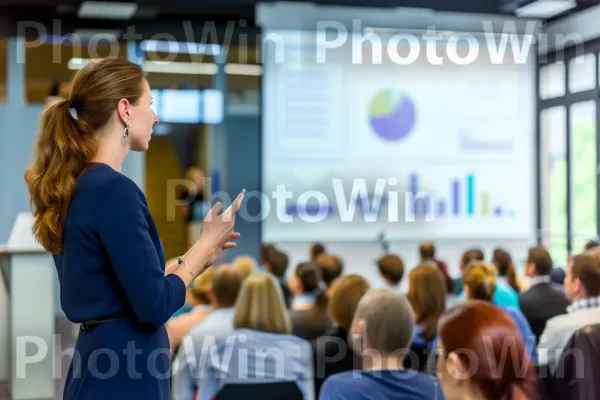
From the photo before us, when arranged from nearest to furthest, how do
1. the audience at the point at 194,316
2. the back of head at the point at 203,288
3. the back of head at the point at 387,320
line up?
1. the back of head at the point at 387,320
2. the audience at the point at 194,316
3. the back of head at the point at 203,288

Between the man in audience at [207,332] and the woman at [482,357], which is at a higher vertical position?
the woman at [482,357]

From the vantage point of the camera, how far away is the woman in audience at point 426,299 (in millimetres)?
3533

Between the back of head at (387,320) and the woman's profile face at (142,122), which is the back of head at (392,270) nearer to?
the back of head at (387,320)

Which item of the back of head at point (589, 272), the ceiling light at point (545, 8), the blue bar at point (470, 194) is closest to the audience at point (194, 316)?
the back of head at point (589, 272)

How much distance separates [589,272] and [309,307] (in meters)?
1.33

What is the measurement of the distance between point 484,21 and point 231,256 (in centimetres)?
394

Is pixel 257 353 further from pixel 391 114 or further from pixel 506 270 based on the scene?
pixel 391 114

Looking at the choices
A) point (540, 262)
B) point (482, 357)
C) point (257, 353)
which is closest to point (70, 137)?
point (482, 357)

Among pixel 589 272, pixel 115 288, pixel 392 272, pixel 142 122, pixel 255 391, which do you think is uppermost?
pixel 142 122

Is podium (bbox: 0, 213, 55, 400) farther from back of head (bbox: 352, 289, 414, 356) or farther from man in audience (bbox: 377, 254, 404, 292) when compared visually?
back of head (bbox: 352, 289, 414, 356)

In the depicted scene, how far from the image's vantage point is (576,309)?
3.22 m

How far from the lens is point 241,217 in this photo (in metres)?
8.32

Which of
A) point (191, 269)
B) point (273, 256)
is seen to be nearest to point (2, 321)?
point (273, 256)

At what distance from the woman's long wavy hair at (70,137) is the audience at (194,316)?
75.3 inches
